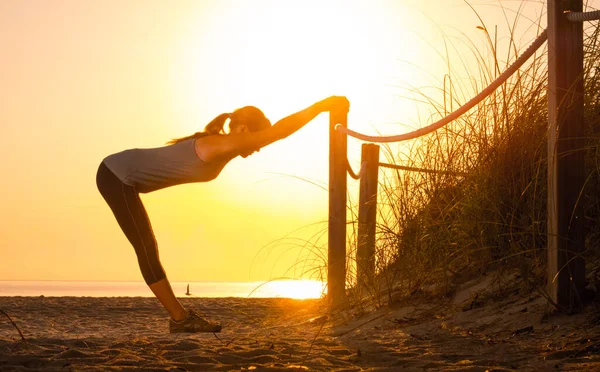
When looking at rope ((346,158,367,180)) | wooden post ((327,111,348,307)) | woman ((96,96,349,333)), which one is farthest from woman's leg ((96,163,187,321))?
rope ((346,158,367,180))

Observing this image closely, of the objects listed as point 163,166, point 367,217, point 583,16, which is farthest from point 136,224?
point 583,16

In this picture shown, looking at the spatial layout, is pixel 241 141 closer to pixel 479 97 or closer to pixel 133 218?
pixel 133 218

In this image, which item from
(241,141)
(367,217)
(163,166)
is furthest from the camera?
(367,217)

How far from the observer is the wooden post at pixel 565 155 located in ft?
10.3

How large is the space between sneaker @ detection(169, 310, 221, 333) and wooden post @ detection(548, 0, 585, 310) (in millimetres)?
2070

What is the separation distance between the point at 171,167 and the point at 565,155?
7.21 feet

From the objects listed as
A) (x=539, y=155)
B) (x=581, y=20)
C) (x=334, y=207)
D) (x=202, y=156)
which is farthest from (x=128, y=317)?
(x=581, y=20)

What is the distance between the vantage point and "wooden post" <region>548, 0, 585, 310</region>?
3154 millimetres

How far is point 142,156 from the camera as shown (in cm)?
430

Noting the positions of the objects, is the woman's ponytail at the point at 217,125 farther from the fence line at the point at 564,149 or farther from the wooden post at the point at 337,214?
the fence line at the point at 564,149

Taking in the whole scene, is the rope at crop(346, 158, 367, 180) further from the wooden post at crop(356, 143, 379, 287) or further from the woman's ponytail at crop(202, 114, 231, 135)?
the woman's ponytail at crop(202, 114, 231, 135)

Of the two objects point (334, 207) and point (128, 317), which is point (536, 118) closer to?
point (334, 207)

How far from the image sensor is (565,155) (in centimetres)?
317

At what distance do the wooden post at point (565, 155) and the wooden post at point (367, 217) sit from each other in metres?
1.79
